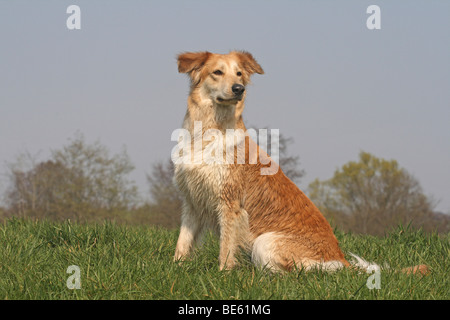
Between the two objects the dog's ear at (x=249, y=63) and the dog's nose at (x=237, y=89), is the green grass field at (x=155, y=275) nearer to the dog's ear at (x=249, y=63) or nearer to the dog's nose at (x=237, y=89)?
the dog's nose at (x=237, y=89)

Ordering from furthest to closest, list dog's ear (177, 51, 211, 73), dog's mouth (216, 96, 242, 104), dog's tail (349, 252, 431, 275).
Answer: dog's ear (177, 51, 211, 73), dog's mouth (216, 96, 242, 104), dog's tail (349, 252, 431, 275)

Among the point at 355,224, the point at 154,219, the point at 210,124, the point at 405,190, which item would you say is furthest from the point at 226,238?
the point at 405,190

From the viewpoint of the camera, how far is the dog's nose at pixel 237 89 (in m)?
5.35

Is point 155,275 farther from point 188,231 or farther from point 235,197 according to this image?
point 235,197

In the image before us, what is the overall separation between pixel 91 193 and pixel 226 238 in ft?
35.1

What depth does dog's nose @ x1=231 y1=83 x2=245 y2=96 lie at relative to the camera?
5.35 meters

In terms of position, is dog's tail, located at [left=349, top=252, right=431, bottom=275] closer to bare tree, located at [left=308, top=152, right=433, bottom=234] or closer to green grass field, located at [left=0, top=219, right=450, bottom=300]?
green grass field, located at [left=0, top=219, right=450, bottom=300]

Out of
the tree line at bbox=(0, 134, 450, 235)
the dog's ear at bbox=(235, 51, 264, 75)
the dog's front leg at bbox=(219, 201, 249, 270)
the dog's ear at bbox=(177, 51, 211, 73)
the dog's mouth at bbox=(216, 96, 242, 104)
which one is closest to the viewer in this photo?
the dog's front leg at bbox=(219, 201, 249, 270)

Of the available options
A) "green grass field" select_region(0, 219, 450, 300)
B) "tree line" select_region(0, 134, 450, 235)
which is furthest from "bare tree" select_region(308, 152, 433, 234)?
"green grass field" select_region(0, 219, 450, 300)

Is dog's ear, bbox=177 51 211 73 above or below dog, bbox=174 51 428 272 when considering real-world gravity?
above

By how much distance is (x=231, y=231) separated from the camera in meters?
5.33

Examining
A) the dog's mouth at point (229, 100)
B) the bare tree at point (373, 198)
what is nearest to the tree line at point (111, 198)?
the bare tree at point (373, 198)

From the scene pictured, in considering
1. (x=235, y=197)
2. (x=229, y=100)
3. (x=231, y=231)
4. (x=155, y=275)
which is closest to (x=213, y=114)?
(x=229, y=100)
